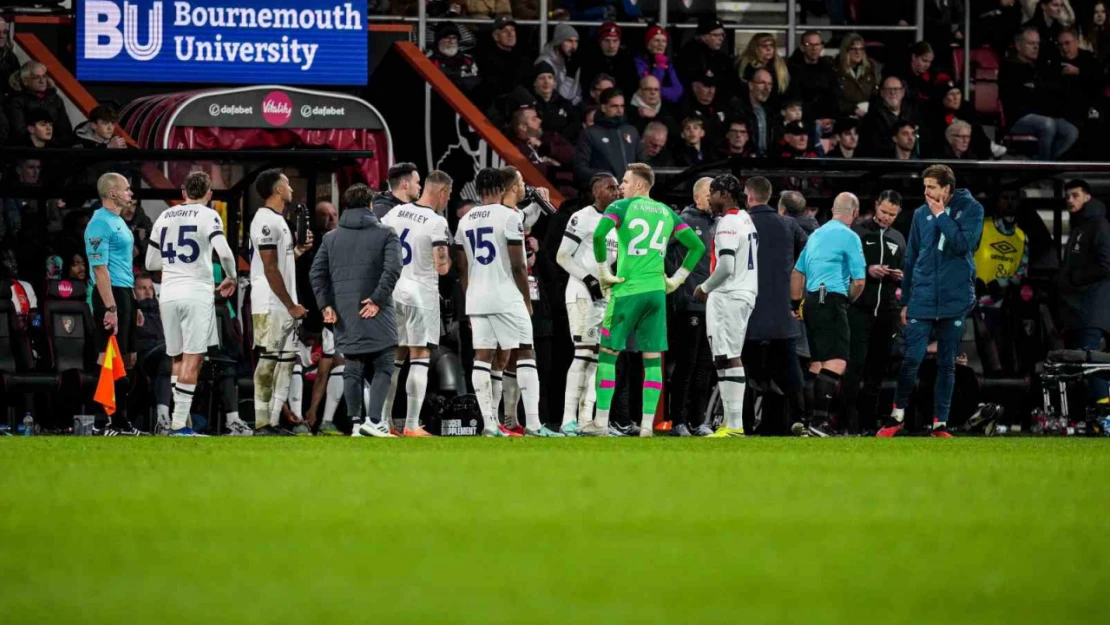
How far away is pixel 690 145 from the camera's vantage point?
769 inches

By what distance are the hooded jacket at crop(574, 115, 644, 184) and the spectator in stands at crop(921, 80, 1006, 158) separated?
14.3 feet

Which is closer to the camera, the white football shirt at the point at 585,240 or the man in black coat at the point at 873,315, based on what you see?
the white football shirt at the point at 585,240

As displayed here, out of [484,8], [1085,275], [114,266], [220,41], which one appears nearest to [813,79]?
[484,8]

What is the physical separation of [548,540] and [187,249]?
877 cm

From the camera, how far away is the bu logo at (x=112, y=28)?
1958cm

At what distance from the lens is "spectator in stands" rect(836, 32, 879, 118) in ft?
71.0

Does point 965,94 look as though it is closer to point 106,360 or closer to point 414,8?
point 414,8

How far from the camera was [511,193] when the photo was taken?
47.3ft

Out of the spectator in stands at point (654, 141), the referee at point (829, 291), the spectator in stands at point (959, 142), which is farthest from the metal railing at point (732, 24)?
the referee at point (829, 291)

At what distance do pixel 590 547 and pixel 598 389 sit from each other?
8.38 metres

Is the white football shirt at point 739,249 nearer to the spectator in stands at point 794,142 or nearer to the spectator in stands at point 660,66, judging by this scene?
the spectator in stands at point 794,142

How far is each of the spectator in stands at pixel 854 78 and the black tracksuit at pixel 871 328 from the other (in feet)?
18.7

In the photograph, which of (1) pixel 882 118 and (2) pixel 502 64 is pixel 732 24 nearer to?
(1) pixel 882 118

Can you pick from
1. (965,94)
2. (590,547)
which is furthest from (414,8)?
(590,547)
